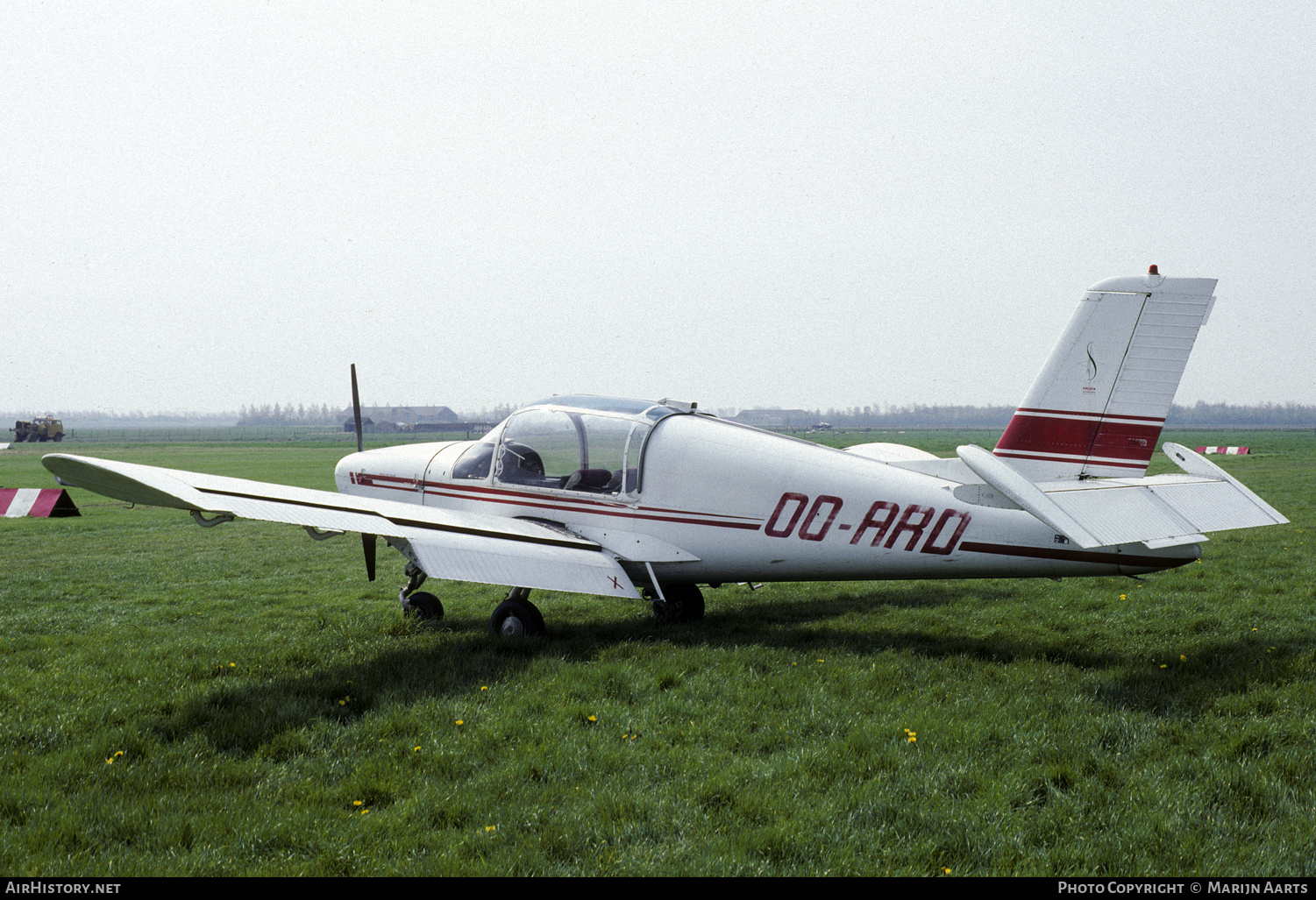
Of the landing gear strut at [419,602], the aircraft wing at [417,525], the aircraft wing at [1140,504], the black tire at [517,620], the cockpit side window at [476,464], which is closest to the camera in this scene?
the aircraft wing at [1140,504]

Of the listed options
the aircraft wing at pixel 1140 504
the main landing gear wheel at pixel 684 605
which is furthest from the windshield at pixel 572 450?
the aircraft wing at pixel 1140 504

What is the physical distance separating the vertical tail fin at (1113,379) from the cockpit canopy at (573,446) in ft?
10.5

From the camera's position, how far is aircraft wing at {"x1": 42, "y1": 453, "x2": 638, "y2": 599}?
564 centimetres

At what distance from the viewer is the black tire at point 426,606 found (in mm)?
7902

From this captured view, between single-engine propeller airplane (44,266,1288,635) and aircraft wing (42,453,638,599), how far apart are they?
0.02 m

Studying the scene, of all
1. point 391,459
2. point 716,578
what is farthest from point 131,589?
point 716,578

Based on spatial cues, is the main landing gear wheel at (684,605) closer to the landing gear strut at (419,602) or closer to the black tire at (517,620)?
the black tire at (517,620)

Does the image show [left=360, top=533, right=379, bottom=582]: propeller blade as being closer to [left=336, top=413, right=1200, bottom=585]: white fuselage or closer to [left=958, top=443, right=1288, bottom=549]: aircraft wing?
[left=336, top=413, right=1200, bottom=585]: white fuselage

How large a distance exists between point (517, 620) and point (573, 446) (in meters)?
1.74

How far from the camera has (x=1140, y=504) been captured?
227 inches

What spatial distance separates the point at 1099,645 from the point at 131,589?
34.4 ft

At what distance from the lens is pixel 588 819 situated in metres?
3.55

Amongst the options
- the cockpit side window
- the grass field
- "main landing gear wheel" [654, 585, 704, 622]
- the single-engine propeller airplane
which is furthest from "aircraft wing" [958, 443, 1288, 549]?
the cockpit side window

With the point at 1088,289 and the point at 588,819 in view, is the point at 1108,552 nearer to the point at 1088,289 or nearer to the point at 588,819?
the point at 1088,289
